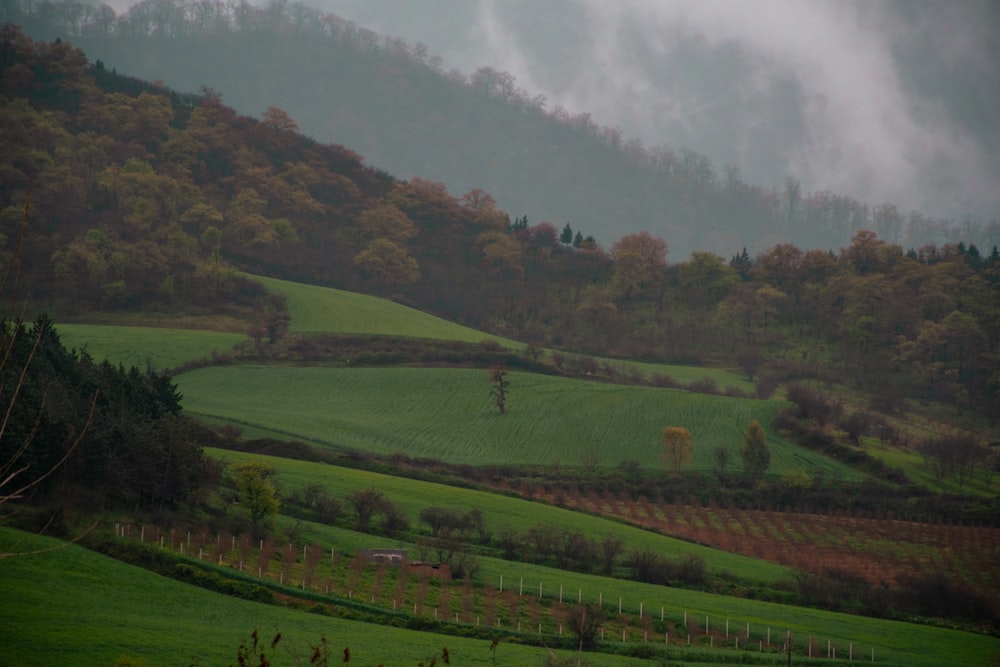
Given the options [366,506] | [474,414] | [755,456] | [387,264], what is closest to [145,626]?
[366,506]

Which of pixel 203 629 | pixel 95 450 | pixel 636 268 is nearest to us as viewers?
pixel 203 629

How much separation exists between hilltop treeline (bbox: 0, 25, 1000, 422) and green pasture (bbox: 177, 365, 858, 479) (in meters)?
15.5

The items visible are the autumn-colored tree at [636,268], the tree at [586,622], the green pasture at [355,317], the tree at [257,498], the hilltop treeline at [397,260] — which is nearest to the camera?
the tree at [586,622]

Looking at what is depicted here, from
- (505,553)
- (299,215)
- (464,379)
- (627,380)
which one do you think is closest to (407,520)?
(505,553)

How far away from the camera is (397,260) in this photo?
131m

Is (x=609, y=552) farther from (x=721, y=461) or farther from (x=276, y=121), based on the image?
(x=276, y=121)

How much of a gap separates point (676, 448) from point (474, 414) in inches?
741

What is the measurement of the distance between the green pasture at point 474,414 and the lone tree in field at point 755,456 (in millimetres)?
1446

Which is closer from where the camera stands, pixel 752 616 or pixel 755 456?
pixel 752 616

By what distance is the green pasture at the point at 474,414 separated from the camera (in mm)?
71188

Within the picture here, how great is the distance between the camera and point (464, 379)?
295ft

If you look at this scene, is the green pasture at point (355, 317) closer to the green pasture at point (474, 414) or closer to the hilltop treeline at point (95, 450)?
the green pasture at point (474, 414)

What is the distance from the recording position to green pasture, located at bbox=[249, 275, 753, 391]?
101 metres

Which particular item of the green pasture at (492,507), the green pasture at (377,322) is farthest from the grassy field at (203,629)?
the green pasture at (377,322)
